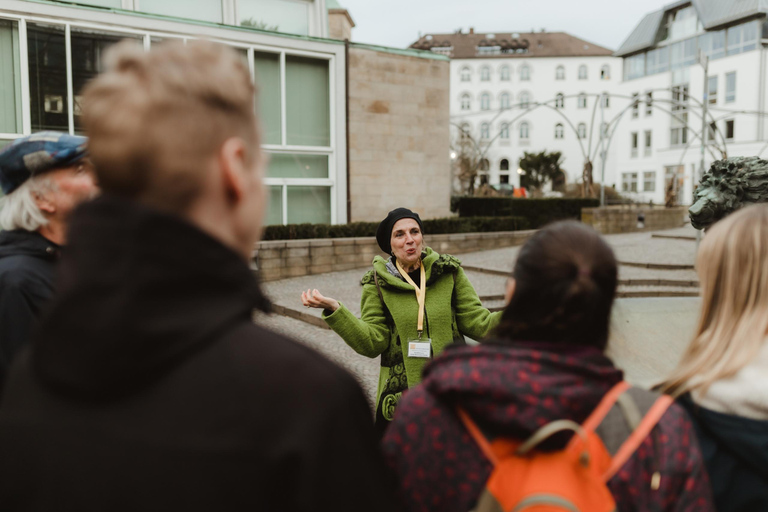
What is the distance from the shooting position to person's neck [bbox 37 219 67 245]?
81.3 inches

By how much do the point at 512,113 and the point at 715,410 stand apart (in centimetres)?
8869

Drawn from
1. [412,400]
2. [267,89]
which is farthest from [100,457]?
[267,89]

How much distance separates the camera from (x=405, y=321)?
11.4ft

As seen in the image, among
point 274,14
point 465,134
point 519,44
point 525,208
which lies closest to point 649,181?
point 465,134

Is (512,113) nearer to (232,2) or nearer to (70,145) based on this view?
(232,2)

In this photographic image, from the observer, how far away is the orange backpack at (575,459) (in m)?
1.37

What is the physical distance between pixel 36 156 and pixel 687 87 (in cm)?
6058

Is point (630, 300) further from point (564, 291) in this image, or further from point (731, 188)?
point (564, 291)

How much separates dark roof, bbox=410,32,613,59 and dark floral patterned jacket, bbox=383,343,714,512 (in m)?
90.3

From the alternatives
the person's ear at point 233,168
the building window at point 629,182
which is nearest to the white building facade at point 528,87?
the building window at point 629,182

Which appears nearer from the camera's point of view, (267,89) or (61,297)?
(61,297)

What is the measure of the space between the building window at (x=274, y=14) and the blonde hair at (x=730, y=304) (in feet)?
52.6

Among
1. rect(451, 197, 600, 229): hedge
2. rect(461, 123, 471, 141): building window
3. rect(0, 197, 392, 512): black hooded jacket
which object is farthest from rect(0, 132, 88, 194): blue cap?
rect(461, 123, 471, 141): building window

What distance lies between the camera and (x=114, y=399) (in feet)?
3.34
